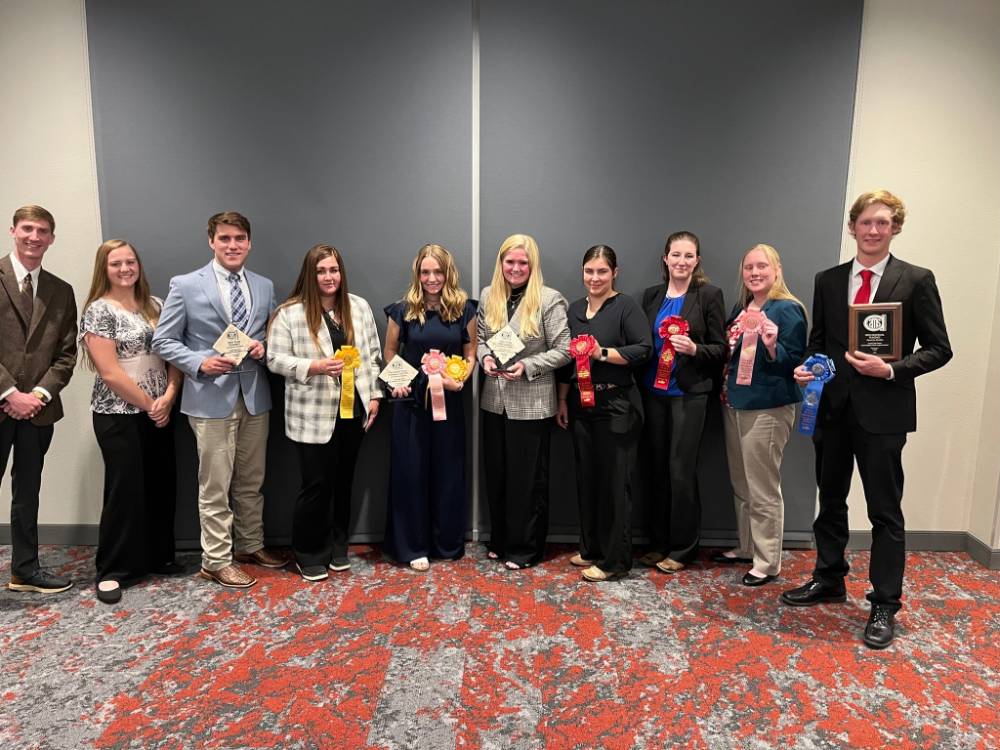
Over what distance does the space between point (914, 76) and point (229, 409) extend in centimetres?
370

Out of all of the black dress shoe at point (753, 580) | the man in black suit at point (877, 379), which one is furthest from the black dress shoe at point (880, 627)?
the black dress shoe at point (753, 580)

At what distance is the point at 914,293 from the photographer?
7.96ft

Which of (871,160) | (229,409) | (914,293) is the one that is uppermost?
(871,160)

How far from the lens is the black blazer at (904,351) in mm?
2412

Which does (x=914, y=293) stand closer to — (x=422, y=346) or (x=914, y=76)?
(x=914, y=76)

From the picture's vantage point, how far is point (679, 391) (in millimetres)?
3062

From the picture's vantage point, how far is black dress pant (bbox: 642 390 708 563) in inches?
121

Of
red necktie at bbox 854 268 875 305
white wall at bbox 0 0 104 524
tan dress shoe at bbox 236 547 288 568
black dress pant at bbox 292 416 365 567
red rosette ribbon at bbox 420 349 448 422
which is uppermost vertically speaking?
white wall at bbox 0 0 104 524

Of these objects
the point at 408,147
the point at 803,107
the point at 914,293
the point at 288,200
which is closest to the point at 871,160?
the point at 803,107

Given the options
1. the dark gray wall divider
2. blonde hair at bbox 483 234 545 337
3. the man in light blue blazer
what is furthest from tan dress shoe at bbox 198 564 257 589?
blonde hair at bbox 483 234 545 337

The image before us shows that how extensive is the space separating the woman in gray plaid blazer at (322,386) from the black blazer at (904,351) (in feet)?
6.58

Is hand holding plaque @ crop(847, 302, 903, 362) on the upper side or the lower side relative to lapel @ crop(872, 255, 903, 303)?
lower

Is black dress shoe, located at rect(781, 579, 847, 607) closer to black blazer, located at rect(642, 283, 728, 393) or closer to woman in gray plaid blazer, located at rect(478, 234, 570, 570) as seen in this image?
black blazer, located at rect(642, 283, 728, 393)

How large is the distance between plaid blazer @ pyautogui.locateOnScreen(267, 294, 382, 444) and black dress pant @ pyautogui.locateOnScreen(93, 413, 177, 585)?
0.63 meters
